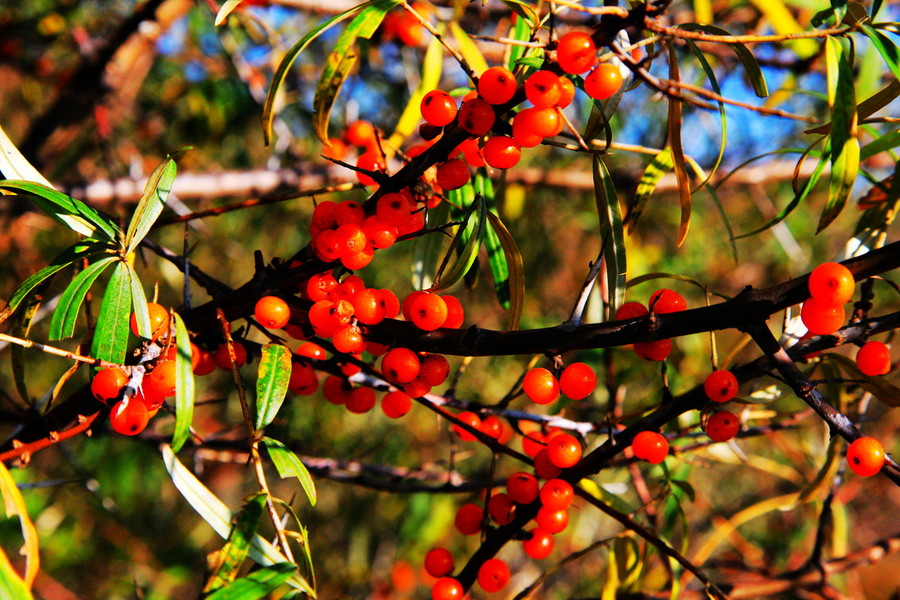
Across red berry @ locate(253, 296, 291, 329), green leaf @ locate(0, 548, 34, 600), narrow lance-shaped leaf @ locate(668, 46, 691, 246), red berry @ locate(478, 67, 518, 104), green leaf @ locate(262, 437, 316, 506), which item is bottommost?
green leaf @ locate(262, 437, 316, 506)

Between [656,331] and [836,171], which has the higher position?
[836,171]

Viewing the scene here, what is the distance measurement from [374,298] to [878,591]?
4.24 metres

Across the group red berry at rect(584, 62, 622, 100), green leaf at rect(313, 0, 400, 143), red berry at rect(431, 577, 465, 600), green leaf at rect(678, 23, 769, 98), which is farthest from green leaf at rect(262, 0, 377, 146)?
red berry at rect(431, 577, 465, 600)

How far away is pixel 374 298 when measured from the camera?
60 centimetres

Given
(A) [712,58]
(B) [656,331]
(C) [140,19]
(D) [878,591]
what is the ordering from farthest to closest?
1. (D) [878,591]
2. (A) [712,58]
3. (C) [140,19]
4. (B) [656,331]

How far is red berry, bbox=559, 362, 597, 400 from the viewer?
647 mm

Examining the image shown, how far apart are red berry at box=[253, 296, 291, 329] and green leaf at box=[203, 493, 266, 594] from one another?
0.15m

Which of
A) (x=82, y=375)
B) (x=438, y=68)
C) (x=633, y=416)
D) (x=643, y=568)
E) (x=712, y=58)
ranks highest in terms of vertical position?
(x=438, y=68)

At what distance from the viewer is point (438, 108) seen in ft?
1.92

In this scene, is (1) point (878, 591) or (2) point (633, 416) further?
(1) point (878, 591)

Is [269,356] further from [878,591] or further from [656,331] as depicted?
[878,591]

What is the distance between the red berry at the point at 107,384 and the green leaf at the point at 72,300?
58 millimetres

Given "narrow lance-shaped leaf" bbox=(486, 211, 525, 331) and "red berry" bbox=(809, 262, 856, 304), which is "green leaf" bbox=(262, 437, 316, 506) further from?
"red berry" bbox=(809, 262, 856, 304)

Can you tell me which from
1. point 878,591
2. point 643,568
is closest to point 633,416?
point 643,568
